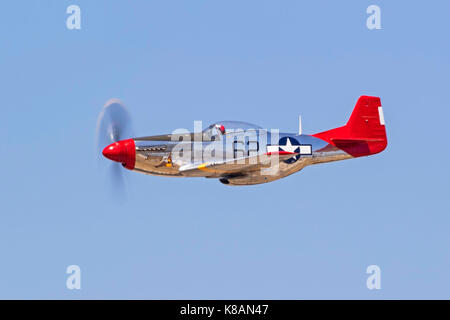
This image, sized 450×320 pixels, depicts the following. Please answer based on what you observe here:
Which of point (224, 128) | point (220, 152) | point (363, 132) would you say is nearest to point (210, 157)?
point (220, 152)

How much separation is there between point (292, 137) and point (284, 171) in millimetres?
1274

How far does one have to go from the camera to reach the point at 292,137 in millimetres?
41500

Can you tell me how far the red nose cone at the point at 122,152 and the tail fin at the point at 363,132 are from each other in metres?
6.91

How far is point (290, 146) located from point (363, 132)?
336 centimetres

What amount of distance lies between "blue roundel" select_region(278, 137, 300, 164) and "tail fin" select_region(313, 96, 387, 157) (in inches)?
52.3

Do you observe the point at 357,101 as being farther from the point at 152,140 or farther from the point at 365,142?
the point at 152,140

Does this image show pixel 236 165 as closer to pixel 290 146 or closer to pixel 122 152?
pixel 290 146

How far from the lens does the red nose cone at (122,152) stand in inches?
1577

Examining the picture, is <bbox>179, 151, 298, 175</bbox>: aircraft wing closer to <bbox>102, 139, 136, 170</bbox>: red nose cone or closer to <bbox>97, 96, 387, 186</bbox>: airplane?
<bbox>97, 96, 387, 186</bbox>: airplane

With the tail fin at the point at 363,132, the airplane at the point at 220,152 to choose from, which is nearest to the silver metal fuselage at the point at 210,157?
the airplane at the point at 220,152

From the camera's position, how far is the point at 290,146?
41.2 meters

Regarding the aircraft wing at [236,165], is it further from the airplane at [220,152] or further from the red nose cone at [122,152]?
the red nose cone at [122,152]

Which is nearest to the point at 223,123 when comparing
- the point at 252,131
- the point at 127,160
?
the point at 252,131

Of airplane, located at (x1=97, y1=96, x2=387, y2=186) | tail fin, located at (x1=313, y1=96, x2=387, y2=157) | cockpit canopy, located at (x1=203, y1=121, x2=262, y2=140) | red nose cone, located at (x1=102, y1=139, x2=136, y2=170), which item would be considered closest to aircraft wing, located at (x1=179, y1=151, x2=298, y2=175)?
airplane, located at (x1=97, y1=96, x2=387, y2=186)
